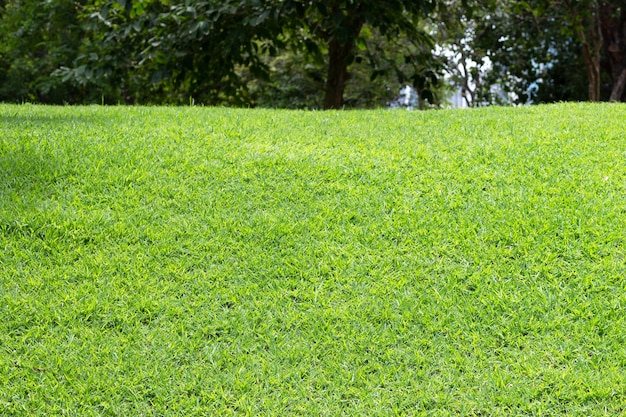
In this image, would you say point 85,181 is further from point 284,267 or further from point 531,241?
point 531,241

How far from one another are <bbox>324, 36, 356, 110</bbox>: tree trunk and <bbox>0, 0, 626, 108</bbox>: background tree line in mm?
14

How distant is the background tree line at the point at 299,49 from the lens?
25.4ft

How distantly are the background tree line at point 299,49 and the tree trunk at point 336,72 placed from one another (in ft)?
0.05

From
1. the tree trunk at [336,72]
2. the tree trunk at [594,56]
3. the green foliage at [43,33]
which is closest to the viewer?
the tree trunk at [336,72]

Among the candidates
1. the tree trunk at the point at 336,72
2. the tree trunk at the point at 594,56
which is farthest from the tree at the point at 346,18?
the tree trunk at the point at 594,56

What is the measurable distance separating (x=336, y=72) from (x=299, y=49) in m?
0.76

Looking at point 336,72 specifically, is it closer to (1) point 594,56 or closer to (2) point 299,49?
(2) point 299,49

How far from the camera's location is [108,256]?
12.8 feet

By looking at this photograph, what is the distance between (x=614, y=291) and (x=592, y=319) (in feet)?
0.96

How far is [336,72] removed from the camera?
8.98 m

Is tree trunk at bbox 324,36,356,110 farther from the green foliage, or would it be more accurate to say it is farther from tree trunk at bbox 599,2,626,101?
tree trunk at bbox 599,2,626,101

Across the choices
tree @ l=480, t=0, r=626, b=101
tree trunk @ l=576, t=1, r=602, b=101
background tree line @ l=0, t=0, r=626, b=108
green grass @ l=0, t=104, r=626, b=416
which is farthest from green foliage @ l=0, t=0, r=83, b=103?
tree trunk @ l=576, t=1, r=602, b=101

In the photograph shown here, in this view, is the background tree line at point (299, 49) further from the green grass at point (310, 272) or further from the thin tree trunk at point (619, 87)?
the green grass at point (310, 272)

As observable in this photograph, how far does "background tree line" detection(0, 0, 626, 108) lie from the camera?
7.74 meters
